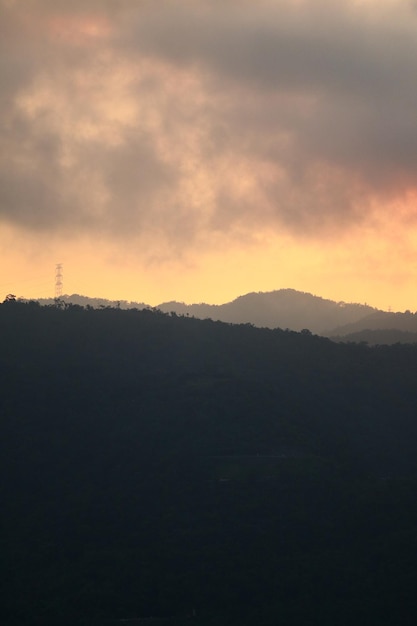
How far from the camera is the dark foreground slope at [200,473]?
10219 cm

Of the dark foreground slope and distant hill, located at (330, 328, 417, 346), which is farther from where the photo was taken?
distant hill, located at (330, 328, 417, 346)

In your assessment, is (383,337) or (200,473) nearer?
(200,473)

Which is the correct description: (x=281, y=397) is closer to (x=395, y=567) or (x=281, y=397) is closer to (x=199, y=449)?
(x=199, y=449)

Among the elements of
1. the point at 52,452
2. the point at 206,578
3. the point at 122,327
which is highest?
the point at 122,327

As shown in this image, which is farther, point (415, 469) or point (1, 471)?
point (415, 469)

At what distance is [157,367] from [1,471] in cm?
2799

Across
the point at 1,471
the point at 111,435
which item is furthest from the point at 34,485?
the point at 111,435

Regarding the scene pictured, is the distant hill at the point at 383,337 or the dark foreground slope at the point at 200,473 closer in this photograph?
the dark foreground slope at the point at 200,473

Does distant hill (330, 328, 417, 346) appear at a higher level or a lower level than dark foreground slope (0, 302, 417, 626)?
higher

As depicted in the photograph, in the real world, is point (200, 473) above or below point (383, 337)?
Answer: below

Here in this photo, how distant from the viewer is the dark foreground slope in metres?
102

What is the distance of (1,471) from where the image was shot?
402 feet

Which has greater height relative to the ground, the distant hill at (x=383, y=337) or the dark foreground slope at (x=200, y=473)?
the distant hill at (x=383, y=337)

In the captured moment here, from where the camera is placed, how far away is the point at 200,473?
4825 inches
